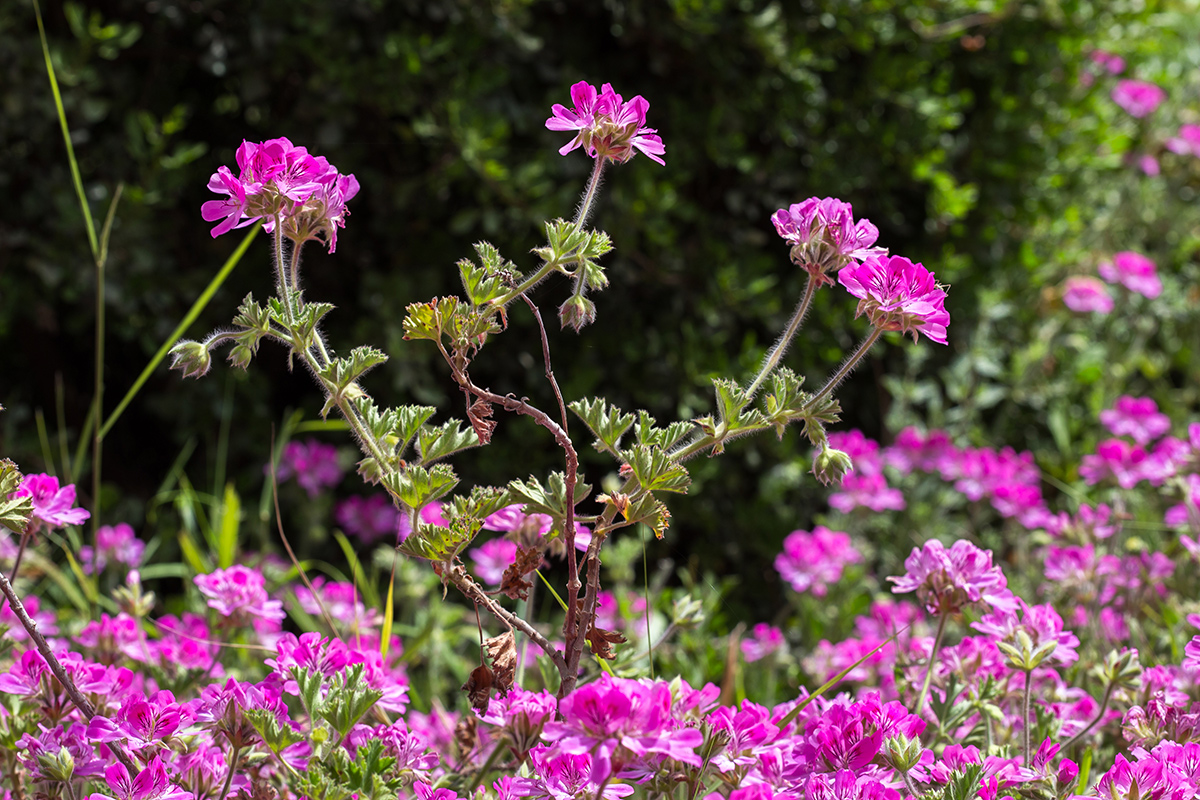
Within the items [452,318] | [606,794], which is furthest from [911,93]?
[606,794]

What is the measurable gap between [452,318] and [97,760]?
0.65m

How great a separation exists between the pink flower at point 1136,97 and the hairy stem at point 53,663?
4.32 m

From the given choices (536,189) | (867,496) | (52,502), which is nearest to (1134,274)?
(867,496)

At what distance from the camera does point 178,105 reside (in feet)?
9.41

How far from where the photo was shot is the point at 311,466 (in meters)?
2.92

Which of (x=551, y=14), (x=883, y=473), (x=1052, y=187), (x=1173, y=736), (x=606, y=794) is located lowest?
(x=883, y=473)

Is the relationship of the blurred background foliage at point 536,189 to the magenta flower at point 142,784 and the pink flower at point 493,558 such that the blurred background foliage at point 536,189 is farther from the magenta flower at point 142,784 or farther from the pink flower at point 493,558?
the magenta flower at point 142,784

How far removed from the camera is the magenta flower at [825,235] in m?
1.15

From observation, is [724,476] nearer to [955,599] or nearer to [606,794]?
[955,599]

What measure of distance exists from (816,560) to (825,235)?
1719mm

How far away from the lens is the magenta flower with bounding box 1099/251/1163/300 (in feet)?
12.3

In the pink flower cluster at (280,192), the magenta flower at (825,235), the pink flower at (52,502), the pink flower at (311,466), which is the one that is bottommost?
the pink flower at (311,466)

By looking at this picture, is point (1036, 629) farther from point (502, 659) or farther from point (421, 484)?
point (421, 484)

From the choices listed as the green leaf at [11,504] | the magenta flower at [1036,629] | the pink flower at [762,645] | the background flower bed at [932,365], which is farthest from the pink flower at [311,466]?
the magenta flower at [1036,629]
